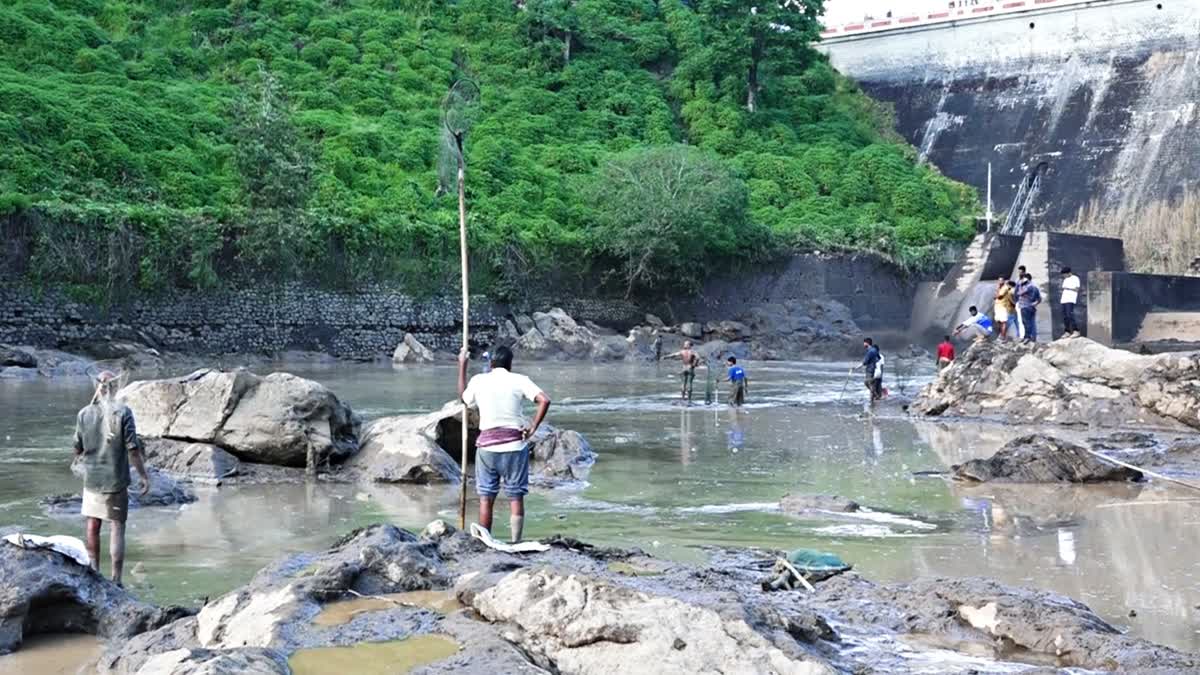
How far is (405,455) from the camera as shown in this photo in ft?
43.8

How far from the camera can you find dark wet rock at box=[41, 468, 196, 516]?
11.2m

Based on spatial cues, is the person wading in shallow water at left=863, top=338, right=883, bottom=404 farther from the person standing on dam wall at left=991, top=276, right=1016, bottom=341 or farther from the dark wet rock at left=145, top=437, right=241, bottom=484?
the dark wet rock at left=145, top=437, right=241, bottom=484

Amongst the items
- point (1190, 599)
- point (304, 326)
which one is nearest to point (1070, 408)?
point (1190, 599)

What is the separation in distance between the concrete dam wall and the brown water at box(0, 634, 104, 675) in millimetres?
50076

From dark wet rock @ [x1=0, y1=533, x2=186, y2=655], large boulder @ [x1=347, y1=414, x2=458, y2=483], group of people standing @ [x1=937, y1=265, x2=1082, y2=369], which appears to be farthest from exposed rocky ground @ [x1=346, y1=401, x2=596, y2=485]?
group of people standing @ [x1=937, y1=265, x2=1082, y2=369]

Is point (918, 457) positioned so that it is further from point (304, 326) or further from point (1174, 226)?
point (1174, 226)

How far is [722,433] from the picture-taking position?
18625mm

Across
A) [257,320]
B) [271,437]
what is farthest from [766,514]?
[257,320]

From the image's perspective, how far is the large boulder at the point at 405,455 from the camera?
43.1 ft

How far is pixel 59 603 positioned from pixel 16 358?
2345 cm

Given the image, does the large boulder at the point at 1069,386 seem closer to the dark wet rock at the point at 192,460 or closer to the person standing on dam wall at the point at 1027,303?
the person standing on dam wall at the point at 1027,303

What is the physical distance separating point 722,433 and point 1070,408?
5.18 meters

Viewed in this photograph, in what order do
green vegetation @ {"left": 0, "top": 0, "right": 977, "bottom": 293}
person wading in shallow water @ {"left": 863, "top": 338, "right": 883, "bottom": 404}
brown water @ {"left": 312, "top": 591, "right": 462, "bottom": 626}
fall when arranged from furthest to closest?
green vegetation @ {"left": 0, "top": 0, "right": 977, "bottom": 293} < person wading in shallow water @ {"left": 863, "top": 338, "right": 883, "bottom": 404} < brown water @ {"left": 312, "top": 591, "right": 462, "bottom": 626}

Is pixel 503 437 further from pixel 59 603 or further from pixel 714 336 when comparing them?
pixel 714 336
